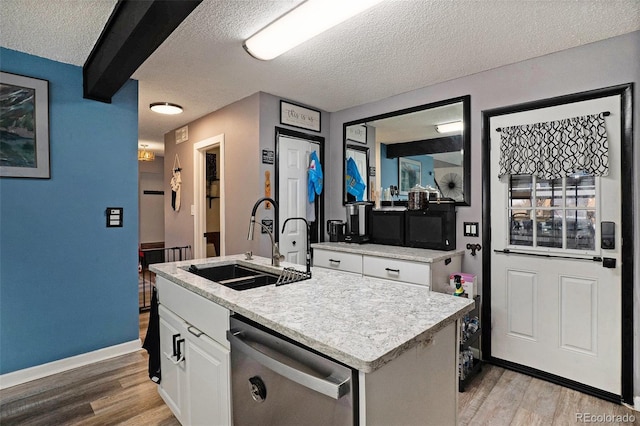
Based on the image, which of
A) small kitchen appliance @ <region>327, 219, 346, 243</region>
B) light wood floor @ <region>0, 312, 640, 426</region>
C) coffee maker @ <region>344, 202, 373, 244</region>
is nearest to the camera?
light wood floor @ <region>0, 312, 640, 426</region>

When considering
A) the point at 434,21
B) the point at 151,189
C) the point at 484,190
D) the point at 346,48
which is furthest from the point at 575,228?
the point at 151,189

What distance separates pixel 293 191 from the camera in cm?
363

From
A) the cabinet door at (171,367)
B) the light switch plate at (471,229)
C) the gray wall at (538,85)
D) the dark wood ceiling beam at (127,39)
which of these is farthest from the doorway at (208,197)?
the light switch plate at (471,229)

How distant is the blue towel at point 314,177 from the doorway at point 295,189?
0.05 m

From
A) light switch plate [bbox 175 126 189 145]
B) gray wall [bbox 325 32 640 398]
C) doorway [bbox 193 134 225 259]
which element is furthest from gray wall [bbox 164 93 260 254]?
gray wall [bbox 325 32 640 398]

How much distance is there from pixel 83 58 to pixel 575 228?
399 centimetres

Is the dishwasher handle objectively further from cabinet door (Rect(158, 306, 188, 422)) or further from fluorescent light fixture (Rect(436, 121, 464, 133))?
fluorescent light fixture (Rect(436, 121, 464, 133))

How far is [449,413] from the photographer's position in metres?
1.23

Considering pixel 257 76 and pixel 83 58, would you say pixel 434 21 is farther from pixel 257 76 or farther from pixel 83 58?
pixel 83 58

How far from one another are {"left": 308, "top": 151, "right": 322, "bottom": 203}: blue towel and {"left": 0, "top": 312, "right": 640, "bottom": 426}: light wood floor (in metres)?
2.34

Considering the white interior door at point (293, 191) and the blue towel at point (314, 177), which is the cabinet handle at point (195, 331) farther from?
the blue towel at point (314, 177)

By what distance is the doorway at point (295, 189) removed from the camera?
3.50m

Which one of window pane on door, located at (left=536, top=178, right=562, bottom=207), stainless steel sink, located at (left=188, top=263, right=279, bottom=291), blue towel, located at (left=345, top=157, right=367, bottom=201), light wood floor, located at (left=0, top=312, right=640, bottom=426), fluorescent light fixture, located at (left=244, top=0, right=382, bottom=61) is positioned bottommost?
light wood floor, located at (left=0, top=312, right=640, bottom=426)

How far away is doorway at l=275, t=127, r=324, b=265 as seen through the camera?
3.50 meters
